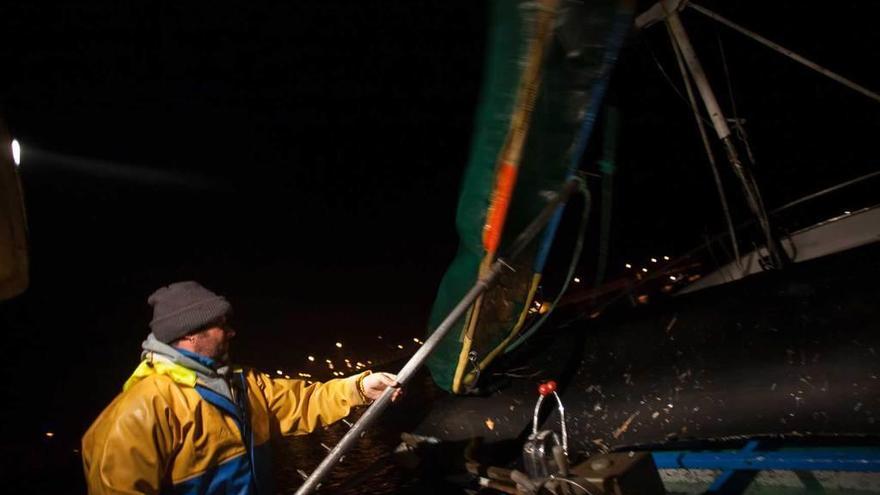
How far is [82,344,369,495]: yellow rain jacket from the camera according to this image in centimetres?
212

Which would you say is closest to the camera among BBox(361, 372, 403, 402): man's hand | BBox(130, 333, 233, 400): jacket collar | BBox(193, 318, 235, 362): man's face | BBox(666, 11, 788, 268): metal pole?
BBox(130, 333, 233, 400): jacket collar

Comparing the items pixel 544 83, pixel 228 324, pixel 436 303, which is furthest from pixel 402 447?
pixel 544 83

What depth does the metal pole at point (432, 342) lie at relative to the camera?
2.21 meters

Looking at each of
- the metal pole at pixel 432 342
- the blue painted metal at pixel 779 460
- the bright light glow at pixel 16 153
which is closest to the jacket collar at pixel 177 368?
the metal pole at pixel 432 342

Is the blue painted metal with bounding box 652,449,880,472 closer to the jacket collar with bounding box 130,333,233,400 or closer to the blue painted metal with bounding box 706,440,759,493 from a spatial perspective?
the blue painted metal with bounding box 706,440,759,493

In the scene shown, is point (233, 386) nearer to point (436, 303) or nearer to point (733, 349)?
point (436, 303)

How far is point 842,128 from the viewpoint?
70.6 feet

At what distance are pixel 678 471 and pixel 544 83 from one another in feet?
8.89

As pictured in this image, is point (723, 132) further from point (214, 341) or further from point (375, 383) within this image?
point (214, 341)

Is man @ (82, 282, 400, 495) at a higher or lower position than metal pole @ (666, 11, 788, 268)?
lower

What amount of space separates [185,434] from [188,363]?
37 cm

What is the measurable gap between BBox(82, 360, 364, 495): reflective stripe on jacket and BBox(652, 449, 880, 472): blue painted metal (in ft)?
6.65

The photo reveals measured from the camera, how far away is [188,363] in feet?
8.25

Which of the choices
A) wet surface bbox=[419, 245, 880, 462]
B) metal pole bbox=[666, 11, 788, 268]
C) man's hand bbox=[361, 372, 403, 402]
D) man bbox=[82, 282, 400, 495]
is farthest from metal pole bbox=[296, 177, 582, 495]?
metal pole bbox=[666, 11, 788, 268]
